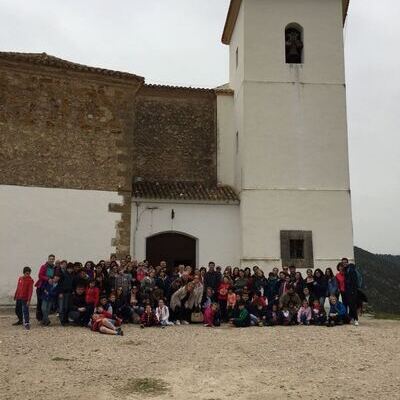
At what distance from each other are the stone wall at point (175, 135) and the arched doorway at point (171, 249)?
2040 mm

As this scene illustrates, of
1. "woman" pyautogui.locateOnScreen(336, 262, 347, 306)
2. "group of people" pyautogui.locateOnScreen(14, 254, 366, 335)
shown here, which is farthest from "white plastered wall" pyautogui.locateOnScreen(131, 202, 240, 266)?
"woman" pyautogui.locateOnScreen(336, 262, 347, 306)

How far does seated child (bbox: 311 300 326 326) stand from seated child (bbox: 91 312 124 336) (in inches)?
165

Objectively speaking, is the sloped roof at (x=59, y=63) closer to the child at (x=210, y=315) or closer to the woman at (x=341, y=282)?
the child at (x=210, y=315)

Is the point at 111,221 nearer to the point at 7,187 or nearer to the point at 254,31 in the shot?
the point at 7,187

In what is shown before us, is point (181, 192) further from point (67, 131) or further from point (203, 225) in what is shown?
point (67, 131)

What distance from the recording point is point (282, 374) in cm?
628

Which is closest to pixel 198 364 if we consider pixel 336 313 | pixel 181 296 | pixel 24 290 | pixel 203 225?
pixel 181 296

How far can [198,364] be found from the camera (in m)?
6.75

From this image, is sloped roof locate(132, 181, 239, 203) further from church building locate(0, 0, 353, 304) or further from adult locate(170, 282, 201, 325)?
adult locate(170, 282, 201, 325)

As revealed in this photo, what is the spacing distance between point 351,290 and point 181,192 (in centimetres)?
593

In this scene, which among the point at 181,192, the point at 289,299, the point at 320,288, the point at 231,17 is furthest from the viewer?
the point at 231,17

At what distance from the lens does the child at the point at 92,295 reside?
976cm

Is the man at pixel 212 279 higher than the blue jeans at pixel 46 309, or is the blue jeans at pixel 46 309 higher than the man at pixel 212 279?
the man at pixel 212 279

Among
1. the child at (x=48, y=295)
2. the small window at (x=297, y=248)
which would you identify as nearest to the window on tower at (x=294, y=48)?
the small window at (x=297, y=248)
